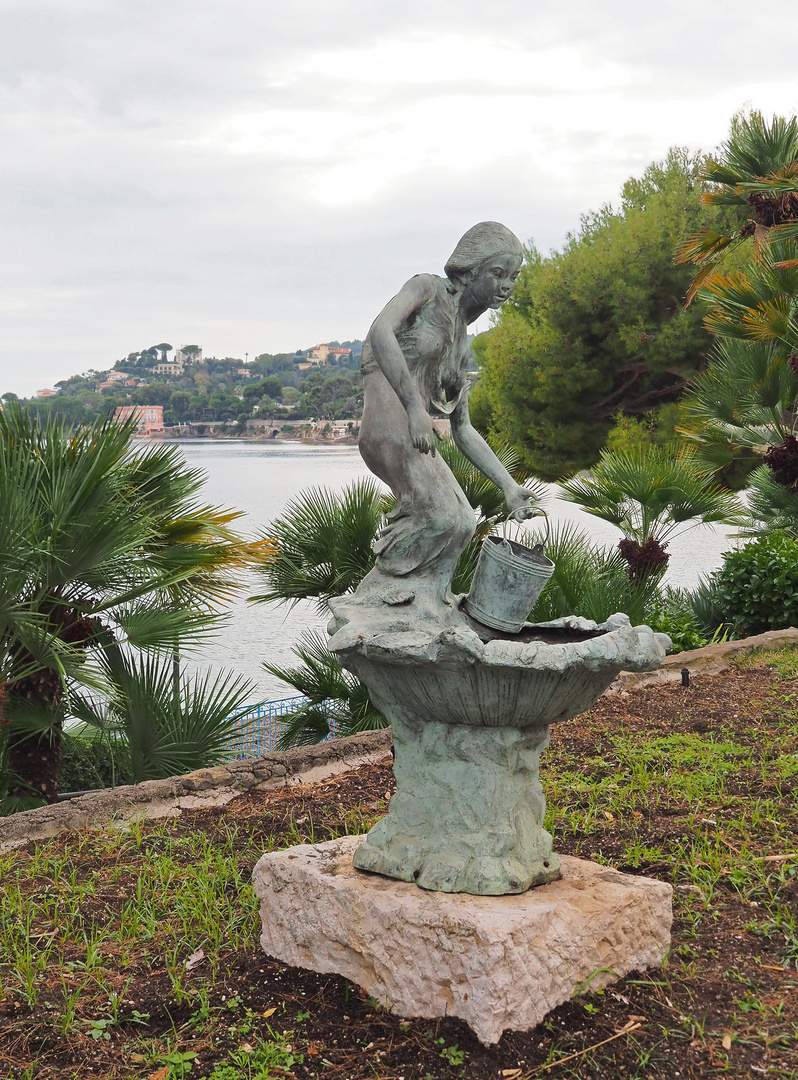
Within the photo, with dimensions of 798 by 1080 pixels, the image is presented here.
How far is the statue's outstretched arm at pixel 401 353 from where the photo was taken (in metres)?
3.39

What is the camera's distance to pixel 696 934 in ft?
11.3

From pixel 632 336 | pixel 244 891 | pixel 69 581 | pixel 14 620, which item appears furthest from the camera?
pixel 632 336

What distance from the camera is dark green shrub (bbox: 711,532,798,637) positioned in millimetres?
9281

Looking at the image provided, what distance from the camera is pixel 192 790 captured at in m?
5.11

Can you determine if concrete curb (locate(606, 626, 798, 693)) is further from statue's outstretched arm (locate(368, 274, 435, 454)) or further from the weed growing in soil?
statue's outstretched arm (locate(368, 274, 435, 454))

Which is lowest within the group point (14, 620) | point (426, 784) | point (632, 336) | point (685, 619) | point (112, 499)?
point (685, 619)

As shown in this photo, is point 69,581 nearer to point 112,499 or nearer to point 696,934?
point 112,499

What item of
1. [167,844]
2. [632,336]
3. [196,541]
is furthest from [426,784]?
[632,336]

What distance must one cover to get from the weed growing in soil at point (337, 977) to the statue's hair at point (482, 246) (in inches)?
91.8

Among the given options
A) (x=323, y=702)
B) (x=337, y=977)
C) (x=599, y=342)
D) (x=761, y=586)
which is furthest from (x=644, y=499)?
(x=599, y=342)

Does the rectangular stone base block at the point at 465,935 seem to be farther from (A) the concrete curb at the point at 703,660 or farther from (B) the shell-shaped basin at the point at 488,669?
(A) the concrete curb at the point at 703,660

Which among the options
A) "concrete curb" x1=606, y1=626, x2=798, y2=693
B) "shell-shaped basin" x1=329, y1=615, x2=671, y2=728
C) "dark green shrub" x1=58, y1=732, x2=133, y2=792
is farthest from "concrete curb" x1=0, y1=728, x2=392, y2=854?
"concrete curb" x1=606, y1=626, x2=798, y2=693

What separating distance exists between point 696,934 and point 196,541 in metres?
4.05

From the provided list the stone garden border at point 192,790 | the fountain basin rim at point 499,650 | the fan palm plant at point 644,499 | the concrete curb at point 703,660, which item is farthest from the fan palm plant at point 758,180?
the fountain basin rim at point 499,650
